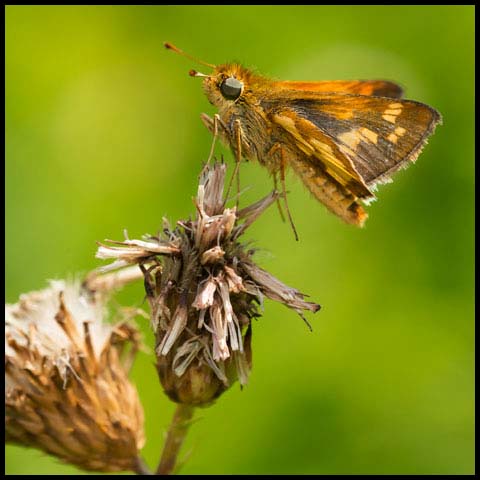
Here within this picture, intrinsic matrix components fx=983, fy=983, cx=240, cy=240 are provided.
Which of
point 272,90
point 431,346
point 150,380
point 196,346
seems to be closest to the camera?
point 196,346

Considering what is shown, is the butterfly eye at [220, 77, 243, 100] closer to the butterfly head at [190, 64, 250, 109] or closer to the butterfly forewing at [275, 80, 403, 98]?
the butterfly head at [190, 64, 250, 109]

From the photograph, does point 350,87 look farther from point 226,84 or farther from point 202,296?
point 202,296

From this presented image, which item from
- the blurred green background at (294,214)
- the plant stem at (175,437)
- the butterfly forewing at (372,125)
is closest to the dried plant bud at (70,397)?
the plant stem at (175,437)

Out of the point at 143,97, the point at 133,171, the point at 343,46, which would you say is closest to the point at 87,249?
the point at 133,171

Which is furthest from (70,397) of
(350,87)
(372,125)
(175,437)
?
(350,87)

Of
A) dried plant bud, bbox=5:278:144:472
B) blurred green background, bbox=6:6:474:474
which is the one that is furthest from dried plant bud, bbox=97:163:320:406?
blurred green background, bbox=6:6:474:474

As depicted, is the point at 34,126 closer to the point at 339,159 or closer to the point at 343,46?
the point at 343,46

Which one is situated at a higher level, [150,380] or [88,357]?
[150,380]
